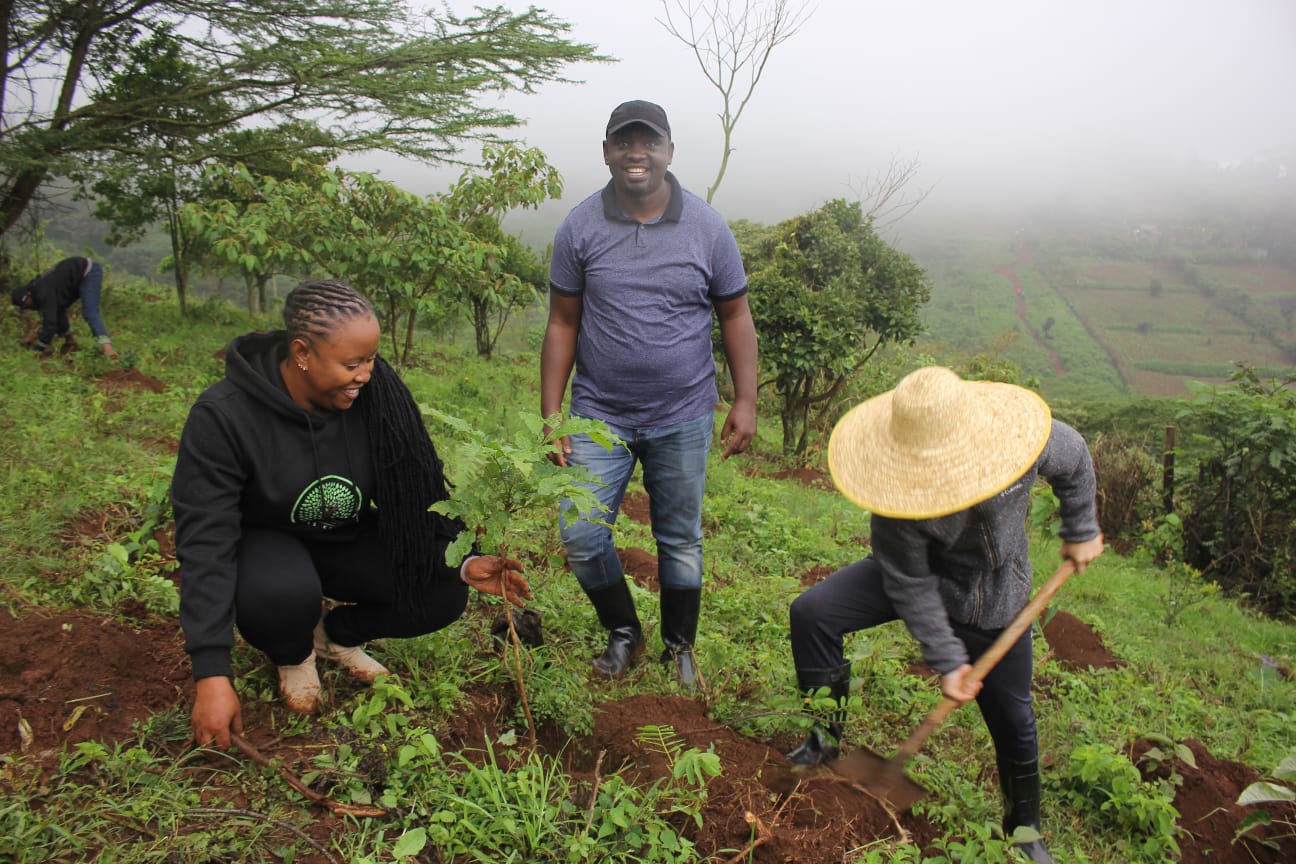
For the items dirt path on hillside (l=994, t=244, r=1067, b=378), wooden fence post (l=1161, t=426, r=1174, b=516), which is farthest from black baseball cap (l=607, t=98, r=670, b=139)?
dirt path on hillside (l=994, t=244, r=1067, b=378)

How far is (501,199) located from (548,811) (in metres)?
7.45

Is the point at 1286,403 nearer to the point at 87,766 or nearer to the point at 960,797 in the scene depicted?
the point at 960,797

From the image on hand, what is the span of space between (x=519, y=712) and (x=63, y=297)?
775cm

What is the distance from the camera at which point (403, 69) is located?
1077 centimetres

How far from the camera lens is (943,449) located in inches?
72.7

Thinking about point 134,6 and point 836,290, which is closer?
point 836,290

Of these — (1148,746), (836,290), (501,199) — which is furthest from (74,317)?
(1148,746)

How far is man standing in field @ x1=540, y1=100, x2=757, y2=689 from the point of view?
2656 mm

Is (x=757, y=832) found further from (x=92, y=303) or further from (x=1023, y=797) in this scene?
(x=92, y=303)

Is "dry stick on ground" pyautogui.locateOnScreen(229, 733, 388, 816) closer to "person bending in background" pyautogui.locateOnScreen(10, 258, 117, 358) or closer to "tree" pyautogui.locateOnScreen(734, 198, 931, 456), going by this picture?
"tree" pyautogui.locateOnScreen(734, 198, 931, 456)

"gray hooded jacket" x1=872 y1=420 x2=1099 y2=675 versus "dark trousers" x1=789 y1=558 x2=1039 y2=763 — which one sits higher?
"gray hooded jacket" x1=872 y1=420 x2=1099 y2=675

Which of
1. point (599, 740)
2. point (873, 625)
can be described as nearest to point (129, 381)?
point (599, 740)

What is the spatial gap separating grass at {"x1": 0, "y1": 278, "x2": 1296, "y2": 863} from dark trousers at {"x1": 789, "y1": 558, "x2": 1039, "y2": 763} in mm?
237

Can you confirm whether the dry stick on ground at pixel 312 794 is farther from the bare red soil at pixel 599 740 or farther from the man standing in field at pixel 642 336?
the man standing in field at pixel 642 336
